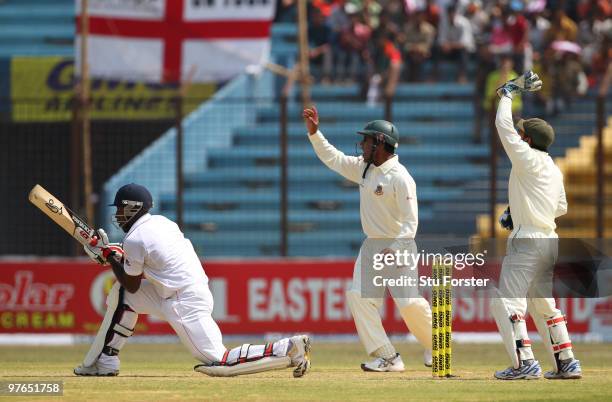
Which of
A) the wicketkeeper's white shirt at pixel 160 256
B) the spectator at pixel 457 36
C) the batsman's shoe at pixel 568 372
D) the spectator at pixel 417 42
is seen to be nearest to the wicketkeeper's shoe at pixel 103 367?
the wicketkeeper's white shirt at pixel 160 256

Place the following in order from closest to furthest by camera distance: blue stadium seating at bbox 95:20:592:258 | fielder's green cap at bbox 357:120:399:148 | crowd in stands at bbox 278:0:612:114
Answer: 1. fielder's green cap at bbox 357:120:399:148
2. blue stadium seating at bbox 95:20:592:258
3. crowd in stands at bbox 278:0:612:114

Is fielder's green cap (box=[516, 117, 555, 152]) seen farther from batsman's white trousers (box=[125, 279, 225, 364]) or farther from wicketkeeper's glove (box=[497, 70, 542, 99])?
batsman's white trousers (box=[125, 279, 225, 364])

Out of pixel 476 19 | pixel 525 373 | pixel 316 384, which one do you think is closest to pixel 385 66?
pixel 476 19

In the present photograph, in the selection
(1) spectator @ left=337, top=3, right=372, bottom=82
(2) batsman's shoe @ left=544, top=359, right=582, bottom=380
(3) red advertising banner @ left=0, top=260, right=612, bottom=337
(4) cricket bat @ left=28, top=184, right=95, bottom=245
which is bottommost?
(3) red advertising banner @ left=0, top=260, right=612, bottom=337

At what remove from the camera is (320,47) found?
28.5 metres

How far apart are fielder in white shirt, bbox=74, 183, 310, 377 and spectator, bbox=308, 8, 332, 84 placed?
14678 mm

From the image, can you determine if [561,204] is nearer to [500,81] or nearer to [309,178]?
[309,178]

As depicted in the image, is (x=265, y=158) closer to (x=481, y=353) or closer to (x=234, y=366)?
(x=481, y=353)

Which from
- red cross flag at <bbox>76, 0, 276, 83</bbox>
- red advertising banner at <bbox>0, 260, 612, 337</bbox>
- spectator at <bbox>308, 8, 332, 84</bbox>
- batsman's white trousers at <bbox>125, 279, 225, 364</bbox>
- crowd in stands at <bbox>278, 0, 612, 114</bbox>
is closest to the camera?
batsman's white trousers at <bbox>125, 279, 225, 364</bbox>

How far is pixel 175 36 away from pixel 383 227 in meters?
11.3

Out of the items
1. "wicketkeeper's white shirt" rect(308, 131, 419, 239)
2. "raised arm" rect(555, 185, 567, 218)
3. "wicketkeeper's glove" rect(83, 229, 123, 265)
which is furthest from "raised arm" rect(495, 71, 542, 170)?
"wicketkeeper's glove" rect(83, 229, 123, 265)

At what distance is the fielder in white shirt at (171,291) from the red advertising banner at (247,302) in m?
8.53

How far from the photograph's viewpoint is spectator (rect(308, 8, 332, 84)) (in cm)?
2836

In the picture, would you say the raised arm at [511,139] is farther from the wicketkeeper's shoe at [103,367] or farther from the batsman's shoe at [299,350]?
the wicketkeeper's shoe at [103,367]
